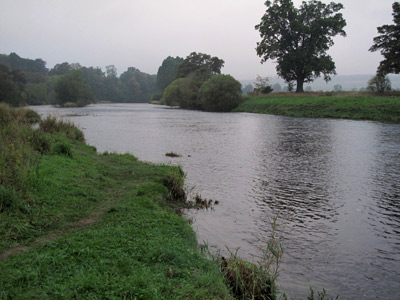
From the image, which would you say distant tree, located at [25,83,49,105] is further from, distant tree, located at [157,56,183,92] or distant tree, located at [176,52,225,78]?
distant tree, located at [157,56,183,92]

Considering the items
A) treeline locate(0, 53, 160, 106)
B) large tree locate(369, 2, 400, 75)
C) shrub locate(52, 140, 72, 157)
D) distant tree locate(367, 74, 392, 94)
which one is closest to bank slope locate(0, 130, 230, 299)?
shrub locate(52, 140, 72, 157)

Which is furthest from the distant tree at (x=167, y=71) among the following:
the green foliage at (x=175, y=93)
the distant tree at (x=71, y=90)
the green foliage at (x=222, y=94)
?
the green foliage at (x=222, y=94)

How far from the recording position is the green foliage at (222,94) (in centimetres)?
7456

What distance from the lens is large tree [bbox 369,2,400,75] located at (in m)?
50.1

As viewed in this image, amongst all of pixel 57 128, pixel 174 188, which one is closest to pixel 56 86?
pixel 57 128

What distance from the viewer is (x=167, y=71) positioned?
170 metres

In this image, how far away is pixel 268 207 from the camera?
37.7 feet

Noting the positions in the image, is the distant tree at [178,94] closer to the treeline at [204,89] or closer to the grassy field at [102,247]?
the treeline at [204,89]

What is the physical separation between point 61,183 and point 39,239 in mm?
3648

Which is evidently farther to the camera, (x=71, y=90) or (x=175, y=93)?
(x=71, y=90)

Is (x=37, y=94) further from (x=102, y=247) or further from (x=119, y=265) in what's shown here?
(x=119, y=265)

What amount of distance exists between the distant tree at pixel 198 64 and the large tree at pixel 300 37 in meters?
41.3

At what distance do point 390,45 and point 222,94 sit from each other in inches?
1307

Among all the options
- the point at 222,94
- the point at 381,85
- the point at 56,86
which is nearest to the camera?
the point at 381,85
